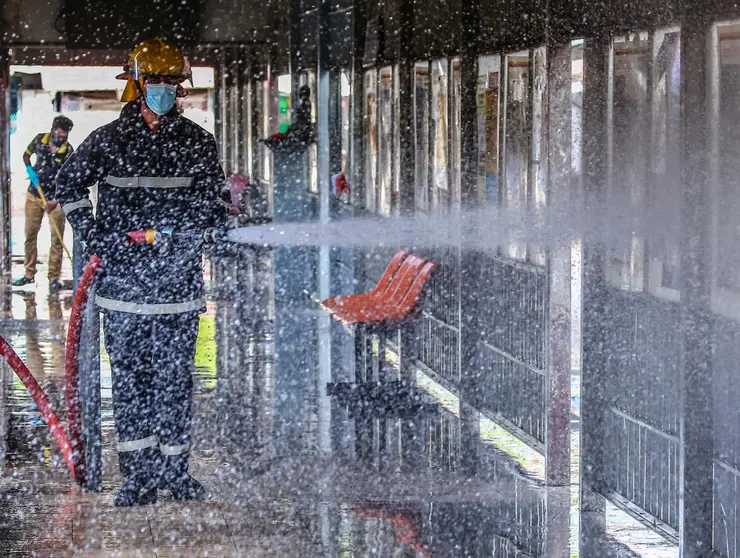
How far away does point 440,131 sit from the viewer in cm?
1149

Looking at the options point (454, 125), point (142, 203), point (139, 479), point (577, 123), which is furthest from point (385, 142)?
point (139, 479)

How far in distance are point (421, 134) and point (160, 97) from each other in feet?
19.2

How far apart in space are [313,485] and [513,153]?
2.94m

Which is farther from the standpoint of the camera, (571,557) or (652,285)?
(652,285)

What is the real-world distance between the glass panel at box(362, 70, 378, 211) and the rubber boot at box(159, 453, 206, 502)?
7.65 metres

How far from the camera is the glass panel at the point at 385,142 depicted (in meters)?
13.4

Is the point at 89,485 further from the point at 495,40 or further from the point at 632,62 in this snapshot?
the point at 495,40

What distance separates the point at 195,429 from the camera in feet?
28.4

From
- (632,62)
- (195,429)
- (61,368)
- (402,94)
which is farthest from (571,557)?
(402,94)

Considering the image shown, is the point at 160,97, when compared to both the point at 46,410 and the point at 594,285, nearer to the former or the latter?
the point at 46,410

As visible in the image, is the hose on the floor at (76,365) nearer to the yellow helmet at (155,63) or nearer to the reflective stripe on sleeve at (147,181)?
the reflective stripe on sleeve at (147,181)

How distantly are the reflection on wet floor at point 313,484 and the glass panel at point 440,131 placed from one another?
4.77 ft

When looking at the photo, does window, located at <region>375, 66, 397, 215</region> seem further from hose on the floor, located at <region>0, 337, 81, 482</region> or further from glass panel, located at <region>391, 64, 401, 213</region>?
hose on the floor, located at <region>0, 337, 81, 482</region>

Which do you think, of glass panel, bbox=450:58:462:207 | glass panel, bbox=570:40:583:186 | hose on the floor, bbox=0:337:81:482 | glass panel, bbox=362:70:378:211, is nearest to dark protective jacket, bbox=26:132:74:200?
→ glass panel, bbox=362:70:378:211
